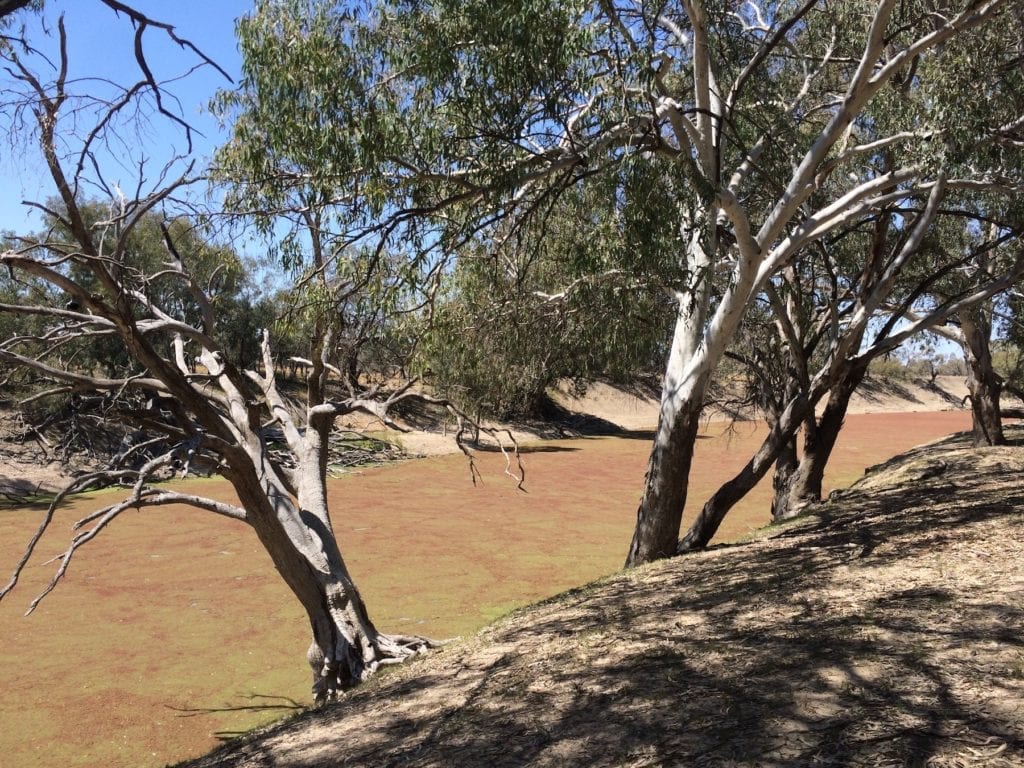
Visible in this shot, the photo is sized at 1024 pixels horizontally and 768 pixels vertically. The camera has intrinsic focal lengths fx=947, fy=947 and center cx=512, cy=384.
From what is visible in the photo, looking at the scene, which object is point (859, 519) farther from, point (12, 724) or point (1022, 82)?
point (12, 724)

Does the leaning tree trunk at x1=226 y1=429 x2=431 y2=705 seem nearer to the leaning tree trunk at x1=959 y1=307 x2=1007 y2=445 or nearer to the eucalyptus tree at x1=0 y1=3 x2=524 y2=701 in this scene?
the eucalyptus tree at x1=0 y1=3 x2=524 y2=701

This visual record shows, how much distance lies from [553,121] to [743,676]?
4.76 meters

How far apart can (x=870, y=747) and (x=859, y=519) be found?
542 centimetres

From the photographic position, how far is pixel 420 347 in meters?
→ 9.00

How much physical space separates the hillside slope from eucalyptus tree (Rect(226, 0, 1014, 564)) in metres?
2.35

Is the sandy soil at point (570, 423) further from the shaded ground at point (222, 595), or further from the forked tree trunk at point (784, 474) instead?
the forked tree trunk at point (784, 474)

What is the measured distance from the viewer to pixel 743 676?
3.95 m

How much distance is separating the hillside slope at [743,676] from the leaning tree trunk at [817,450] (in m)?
2.76

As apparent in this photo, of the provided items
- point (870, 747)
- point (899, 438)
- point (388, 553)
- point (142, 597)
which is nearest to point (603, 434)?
point (899, 438)

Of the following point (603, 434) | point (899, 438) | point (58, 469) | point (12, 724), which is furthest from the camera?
point (603, 434)

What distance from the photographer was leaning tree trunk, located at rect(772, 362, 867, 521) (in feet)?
31.5

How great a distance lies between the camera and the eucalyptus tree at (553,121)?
6.88 m

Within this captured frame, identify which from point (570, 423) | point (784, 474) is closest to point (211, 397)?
point (784, 474)

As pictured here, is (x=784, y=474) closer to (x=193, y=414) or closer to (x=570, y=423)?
(x=193, y=414)
